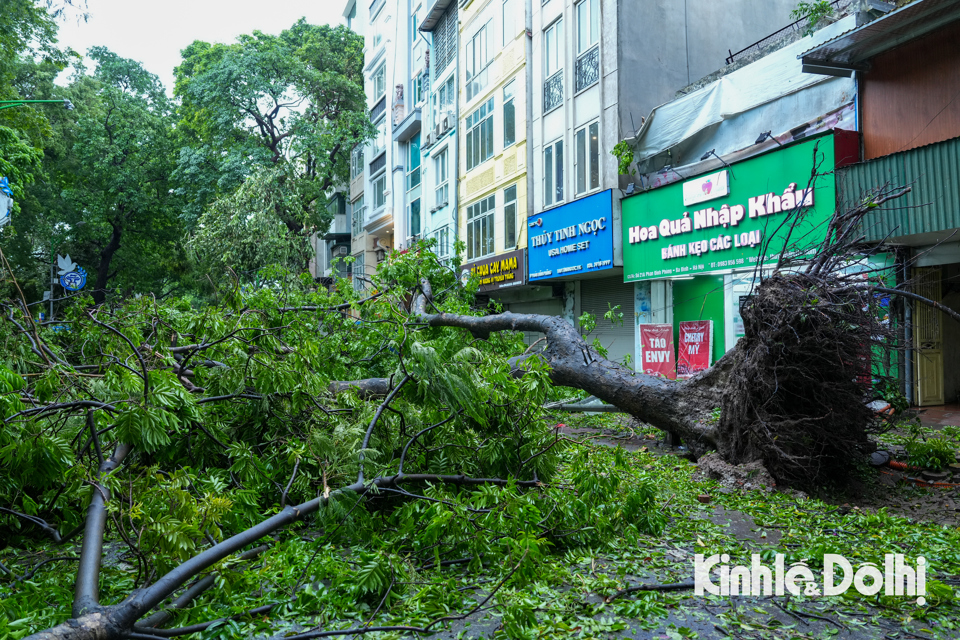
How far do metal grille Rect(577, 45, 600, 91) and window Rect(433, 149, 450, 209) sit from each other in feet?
30.2

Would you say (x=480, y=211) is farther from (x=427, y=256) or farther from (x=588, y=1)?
(x=427, y=256)

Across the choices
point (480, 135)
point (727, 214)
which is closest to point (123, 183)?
point (480, 135)

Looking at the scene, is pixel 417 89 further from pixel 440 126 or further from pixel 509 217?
pixel 509 217

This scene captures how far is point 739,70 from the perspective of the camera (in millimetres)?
12930

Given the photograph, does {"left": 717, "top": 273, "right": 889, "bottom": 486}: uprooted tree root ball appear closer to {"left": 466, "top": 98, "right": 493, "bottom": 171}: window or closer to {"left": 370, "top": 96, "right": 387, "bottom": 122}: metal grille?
{"left": 466, "top": 98, "right": 493, "bottom": 171}: window

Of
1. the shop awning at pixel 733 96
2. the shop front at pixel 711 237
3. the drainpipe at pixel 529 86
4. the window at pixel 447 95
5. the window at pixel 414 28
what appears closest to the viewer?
the shop front at pixel 711 237

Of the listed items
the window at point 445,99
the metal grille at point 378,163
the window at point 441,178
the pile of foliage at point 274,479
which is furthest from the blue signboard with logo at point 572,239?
the metal grille at point 378,163

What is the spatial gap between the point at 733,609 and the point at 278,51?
26.4 metres

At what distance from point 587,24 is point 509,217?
5.99 m

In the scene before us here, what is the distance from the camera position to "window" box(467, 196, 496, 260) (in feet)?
72.8

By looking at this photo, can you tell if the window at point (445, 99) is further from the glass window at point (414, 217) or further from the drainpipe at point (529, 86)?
the drainpipe at point (529, 86)

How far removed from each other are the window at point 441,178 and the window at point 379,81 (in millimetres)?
7589

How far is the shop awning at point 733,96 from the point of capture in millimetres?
11727

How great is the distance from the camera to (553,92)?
18406 millimetres
